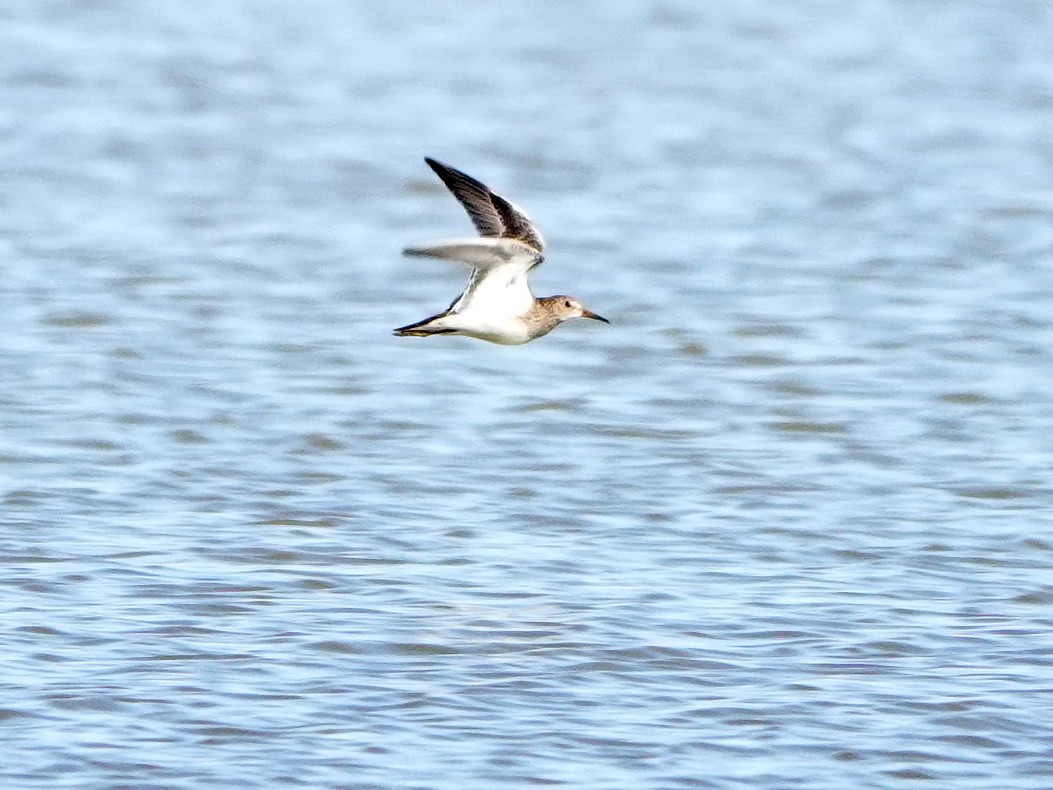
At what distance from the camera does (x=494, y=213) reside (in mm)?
8172

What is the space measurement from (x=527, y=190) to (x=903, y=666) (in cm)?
897

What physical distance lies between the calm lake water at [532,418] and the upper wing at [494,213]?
1.38 m

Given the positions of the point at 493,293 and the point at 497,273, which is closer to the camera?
the point at 497,273

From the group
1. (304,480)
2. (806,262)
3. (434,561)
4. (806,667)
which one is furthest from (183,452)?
(806,262)

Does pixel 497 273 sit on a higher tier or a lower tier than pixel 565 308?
higher

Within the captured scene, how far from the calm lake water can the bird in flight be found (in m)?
0.97

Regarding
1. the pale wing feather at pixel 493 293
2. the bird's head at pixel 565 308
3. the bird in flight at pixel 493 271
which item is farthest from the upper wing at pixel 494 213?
the bird's head at pixel 565 308

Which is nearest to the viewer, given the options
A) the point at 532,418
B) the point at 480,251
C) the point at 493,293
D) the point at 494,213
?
the point at 480,251

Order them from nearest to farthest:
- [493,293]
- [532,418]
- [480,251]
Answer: [480,251], [493,293], [532,418]

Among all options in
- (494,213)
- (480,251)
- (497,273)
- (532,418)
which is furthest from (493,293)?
(532,418)

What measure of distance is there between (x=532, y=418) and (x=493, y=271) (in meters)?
2.79

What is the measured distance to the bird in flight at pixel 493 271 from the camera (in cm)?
795

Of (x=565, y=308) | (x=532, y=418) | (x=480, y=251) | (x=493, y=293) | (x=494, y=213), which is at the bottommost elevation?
(x=532, y=418)

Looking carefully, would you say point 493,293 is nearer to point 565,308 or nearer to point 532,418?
point 565,308
